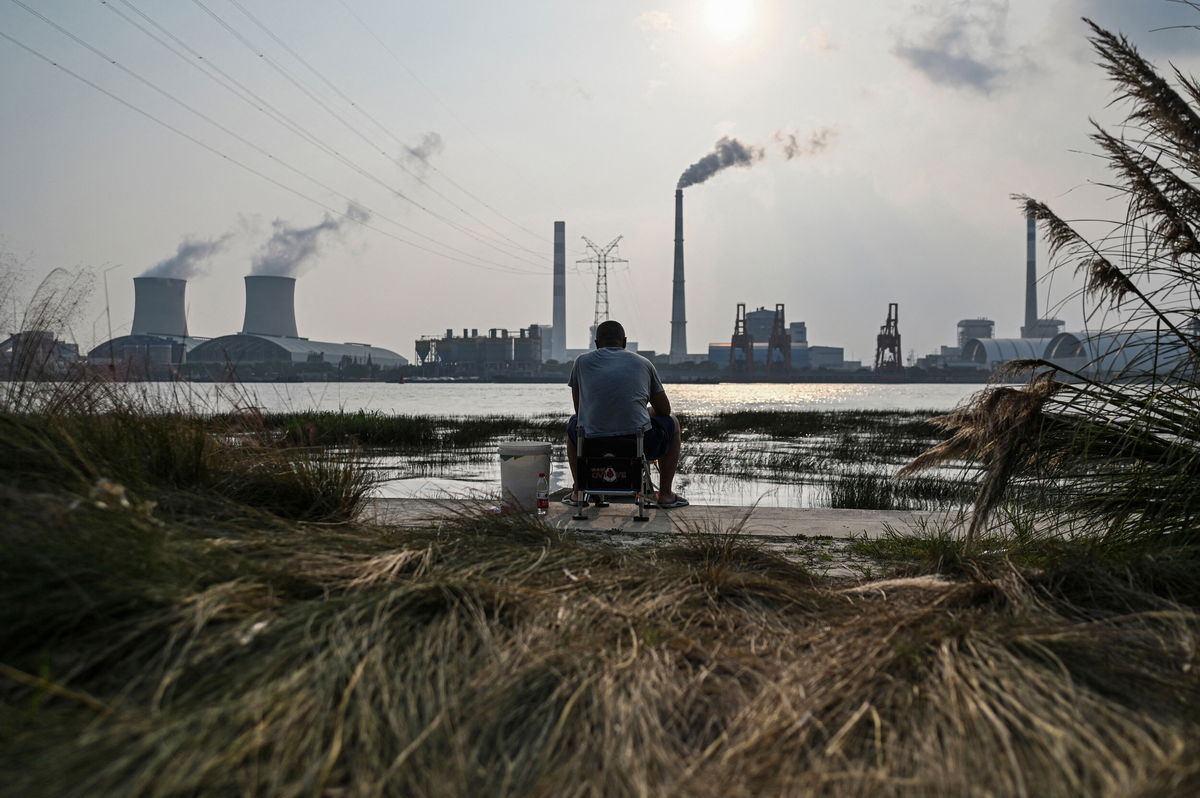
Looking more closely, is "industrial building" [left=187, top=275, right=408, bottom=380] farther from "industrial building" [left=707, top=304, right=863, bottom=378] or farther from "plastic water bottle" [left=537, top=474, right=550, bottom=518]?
"plastic water bottle" [left=537, top=474, right=550, bottom=518]

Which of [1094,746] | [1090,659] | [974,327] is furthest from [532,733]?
[974,327]

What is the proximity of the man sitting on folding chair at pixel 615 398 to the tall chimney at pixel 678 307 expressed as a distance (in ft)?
404

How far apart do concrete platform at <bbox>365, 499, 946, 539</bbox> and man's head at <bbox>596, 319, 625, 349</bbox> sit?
1039mm

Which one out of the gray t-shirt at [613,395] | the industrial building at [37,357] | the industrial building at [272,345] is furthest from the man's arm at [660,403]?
the industrial building at [272,345]

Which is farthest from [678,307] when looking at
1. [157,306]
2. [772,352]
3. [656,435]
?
[656,435]

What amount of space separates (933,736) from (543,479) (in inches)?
137

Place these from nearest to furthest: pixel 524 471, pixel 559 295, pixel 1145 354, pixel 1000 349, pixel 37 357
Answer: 1. pixel 1145 354
2. pixel 37 357
3. pixel 524 471
4. pixel 1000 349
5. pixel 559 295

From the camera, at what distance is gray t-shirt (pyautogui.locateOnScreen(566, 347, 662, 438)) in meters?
5.27

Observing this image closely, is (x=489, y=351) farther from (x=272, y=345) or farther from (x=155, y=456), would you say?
(x=155, y=456)

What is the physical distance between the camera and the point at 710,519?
4820mm

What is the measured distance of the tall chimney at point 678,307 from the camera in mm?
126500

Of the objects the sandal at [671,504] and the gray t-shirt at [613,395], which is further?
the sandal at [671,504]

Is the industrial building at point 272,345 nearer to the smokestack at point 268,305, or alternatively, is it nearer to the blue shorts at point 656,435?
the smokestack at point 268,305

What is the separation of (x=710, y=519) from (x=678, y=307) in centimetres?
13011
